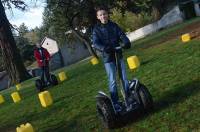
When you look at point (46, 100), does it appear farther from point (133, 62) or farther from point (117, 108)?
point (117, 108)

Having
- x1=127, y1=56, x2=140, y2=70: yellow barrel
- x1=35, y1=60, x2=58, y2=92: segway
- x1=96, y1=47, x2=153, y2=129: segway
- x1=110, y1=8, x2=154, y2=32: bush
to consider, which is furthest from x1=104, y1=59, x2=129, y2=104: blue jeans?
x1=110, y1=8, x2=154, y2=32: bush

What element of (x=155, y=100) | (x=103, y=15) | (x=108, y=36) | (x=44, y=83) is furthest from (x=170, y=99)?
(x=44, y=83)

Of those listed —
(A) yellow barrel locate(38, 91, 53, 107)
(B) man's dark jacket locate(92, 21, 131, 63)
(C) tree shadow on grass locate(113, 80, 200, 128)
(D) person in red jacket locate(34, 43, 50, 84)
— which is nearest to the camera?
(B) man's dark jacket locate(92, 21, 131, 63)

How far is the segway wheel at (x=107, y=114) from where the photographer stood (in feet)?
28.0

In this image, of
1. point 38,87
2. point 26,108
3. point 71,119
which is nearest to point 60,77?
point 38,87

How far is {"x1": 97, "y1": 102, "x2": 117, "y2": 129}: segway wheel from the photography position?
28.0 ft

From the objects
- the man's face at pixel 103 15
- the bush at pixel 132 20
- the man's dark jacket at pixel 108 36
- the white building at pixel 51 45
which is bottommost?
the white building at pixel 51 45

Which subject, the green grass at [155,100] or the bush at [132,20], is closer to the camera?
the green grass at [155,100]

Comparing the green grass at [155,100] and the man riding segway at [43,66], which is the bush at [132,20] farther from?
the green grass at [155,100]

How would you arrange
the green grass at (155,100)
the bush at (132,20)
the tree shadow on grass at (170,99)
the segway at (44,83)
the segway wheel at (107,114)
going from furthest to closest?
the bush at (132,20)
the segway at (44,83)
the tree shadow on grass at (170,99)
the segway wheel at (107,114)
the green grass at (155,100)

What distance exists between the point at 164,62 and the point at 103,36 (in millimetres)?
6631

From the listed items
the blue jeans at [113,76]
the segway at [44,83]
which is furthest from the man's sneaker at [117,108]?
the segway at [44,83]

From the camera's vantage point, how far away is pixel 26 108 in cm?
1530

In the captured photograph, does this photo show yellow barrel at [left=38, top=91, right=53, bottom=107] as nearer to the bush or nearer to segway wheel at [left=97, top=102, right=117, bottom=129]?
segway wheel at [left=97, top=102, right=117, bottom=129]
